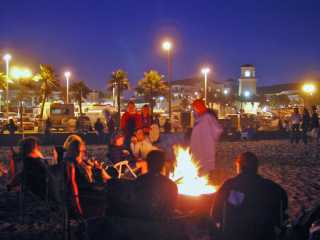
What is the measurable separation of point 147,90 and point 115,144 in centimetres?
7379

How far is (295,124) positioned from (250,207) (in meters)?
19.8

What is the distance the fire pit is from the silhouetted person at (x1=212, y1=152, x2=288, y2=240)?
2.39ft

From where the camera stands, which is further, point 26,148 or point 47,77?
point 47,77

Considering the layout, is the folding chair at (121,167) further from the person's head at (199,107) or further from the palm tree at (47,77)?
the palm tree at (47,77)

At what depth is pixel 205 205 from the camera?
19.8 ft

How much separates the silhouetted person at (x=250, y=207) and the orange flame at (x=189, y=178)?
1620mm

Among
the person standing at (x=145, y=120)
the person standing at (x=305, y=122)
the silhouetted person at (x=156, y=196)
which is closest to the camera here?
the silhouetted person at (x=156, y=196)

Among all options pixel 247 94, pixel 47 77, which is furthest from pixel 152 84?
pixel 247 94

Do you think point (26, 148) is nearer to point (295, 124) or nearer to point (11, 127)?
point (295, 124)

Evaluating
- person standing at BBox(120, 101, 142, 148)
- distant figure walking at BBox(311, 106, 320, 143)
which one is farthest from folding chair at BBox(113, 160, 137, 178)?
distant figure walking at BBox(311, 106, 320, 143)

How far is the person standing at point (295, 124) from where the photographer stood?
75.7 ft

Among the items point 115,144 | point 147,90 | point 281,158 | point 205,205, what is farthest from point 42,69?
point 205,205

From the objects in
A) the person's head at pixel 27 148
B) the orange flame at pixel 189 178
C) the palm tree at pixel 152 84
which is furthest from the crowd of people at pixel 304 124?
the palm tree at pixel 152 84

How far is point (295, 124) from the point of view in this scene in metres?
23.4
